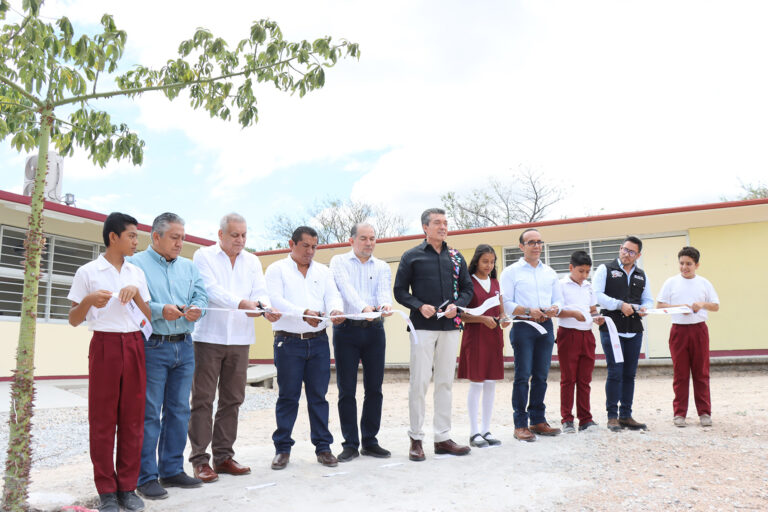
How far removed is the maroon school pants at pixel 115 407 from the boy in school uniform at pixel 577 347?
4.07 meters

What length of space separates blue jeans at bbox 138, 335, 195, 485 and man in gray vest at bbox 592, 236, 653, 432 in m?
4.22

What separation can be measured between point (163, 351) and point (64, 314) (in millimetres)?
8451

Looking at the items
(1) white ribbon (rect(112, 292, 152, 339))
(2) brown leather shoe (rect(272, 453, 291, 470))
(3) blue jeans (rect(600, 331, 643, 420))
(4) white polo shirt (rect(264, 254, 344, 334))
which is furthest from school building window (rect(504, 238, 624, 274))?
(1) white ribbon (rect(112, 292, 152, 339))

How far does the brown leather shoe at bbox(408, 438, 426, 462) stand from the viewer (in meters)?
4.81

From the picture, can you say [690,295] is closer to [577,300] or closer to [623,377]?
[623,377]

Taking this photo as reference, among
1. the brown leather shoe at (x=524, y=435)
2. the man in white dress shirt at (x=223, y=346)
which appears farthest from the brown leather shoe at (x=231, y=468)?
the brown leather shoe at (x=524, y=435)

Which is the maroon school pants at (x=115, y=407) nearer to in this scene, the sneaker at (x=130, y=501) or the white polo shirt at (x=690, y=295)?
the sneaker at (x=130, y=501)

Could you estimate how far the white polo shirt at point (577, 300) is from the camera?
600cm

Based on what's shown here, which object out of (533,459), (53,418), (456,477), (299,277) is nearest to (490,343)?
(533,459)

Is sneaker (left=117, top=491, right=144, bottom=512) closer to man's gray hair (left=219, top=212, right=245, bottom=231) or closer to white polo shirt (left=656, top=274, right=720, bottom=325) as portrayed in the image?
man's gray hair (left=219, top=212, right=245, bottom=231)

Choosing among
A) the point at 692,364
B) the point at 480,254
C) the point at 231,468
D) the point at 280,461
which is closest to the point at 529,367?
the point at 480,254

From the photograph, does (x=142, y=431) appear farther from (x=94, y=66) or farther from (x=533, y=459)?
(x=533, y=459)

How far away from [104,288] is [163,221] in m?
0.70

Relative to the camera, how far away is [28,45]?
133 inches
